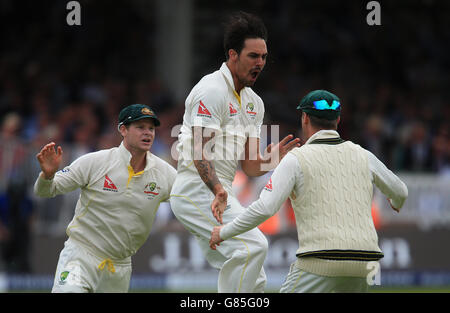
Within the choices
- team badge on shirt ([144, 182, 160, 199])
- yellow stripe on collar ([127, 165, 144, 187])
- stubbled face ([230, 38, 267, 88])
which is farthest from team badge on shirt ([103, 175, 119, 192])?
stubbled face ([230, 38, 267, 88])

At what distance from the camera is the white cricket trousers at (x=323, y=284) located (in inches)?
235

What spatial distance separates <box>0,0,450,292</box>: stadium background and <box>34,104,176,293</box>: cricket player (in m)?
6.10

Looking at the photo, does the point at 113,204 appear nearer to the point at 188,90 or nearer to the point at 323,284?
the point at 323,284

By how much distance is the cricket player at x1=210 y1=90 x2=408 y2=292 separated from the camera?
19.4 ft

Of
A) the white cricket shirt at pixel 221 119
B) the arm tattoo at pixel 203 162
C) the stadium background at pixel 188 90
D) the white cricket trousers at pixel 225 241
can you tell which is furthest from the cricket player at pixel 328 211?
the stadium background at pixel 188 90

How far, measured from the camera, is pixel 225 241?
22.3 ft

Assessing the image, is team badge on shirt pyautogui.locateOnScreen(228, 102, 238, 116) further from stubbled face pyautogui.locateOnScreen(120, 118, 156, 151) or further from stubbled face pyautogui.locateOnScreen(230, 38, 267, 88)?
stubbled face pyautogui.locateOnScreen(120, 118, 156, 151)

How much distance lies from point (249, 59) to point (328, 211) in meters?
1.73

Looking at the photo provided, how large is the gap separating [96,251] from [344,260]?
8.61ft

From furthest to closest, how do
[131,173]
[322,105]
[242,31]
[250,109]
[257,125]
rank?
1. [131,173]
2. [257,125]
3. [250,109]
4. [242,31]
5. [322,105]

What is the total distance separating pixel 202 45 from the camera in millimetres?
20234

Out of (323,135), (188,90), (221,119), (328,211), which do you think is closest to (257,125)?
(221,119)

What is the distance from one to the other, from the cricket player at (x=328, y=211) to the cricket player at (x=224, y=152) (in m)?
0.58
